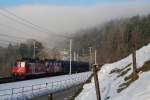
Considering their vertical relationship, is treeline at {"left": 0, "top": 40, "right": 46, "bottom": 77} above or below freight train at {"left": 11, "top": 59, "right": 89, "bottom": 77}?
above

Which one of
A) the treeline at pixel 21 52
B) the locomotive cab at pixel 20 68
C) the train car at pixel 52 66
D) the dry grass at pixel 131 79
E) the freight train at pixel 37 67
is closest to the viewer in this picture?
the dry grass at pixel 131 79

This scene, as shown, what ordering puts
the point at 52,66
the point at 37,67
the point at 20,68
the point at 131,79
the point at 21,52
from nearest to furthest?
the point at 131,79
the point at 20,68
the point at 37,67
the point at 52,66
the point at 21,52

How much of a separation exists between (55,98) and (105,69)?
1037 cm

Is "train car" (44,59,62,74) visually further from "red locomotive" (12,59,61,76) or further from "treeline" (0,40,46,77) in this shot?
"treeline" (0,40,46,77)

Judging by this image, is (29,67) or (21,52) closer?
(29,67)

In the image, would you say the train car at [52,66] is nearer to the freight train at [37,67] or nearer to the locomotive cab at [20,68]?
the freight train at [37,67]

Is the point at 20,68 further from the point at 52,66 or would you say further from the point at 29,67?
the point at 52,66

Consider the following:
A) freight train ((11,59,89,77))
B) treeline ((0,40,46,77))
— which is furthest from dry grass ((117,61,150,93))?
treeline ((0,40,46,77))

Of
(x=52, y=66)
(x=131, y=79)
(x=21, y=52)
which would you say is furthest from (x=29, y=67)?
(x=21, y=52)

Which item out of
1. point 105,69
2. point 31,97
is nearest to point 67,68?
point 31,97

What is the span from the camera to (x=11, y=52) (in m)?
200

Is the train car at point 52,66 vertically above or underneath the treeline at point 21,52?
underneath

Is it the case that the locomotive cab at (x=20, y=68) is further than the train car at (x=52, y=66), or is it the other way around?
the train car at (x=52, y=66)

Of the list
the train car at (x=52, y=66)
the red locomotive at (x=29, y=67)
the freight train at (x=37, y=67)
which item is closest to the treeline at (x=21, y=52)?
the freight train at (x=37, y=67)
